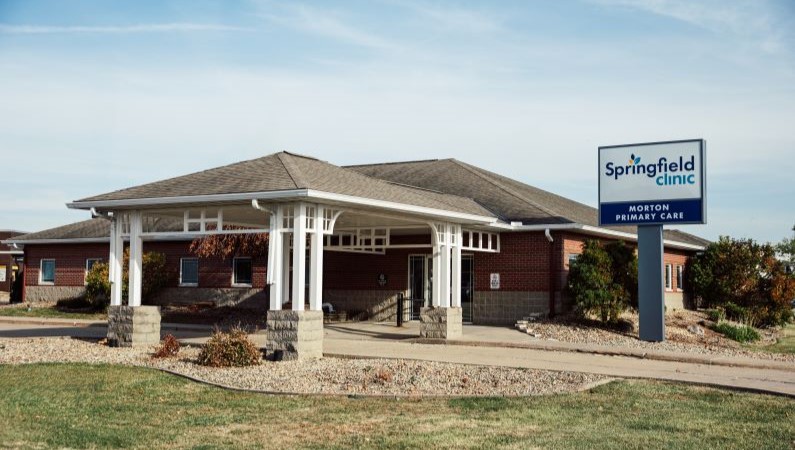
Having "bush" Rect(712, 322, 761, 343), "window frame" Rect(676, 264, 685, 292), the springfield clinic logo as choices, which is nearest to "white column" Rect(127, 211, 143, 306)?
the springfield clinic logo

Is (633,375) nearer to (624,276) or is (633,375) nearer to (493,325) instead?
(624,276)

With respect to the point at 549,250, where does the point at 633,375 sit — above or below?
Answer: below

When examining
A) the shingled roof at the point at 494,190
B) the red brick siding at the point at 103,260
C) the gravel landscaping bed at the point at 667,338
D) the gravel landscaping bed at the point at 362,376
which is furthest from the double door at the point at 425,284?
the gravel landscaping bed at the point at 362,376

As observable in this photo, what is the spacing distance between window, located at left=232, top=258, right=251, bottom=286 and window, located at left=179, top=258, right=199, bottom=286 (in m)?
1.90

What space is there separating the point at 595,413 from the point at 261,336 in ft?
40.2

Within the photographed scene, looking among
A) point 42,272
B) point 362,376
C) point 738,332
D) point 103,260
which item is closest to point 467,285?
point 738,332

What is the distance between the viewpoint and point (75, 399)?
12.4 meters

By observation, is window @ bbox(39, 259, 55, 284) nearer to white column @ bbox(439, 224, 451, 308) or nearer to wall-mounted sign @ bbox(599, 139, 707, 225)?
white column @ bbox(439, 224, 451, 308)

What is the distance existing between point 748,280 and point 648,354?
49.4 feet

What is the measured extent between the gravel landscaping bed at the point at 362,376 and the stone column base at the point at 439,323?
5.08 meters

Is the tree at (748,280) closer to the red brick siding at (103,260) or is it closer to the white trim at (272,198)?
the white trim at (272,198)

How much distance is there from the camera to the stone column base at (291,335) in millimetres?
17156

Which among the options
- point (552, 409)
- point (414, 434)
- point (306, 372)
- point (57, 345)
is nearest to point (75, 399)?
point (306, 372)

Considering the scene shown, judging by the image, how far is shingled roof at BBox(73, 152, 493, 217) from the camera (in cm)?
1809
